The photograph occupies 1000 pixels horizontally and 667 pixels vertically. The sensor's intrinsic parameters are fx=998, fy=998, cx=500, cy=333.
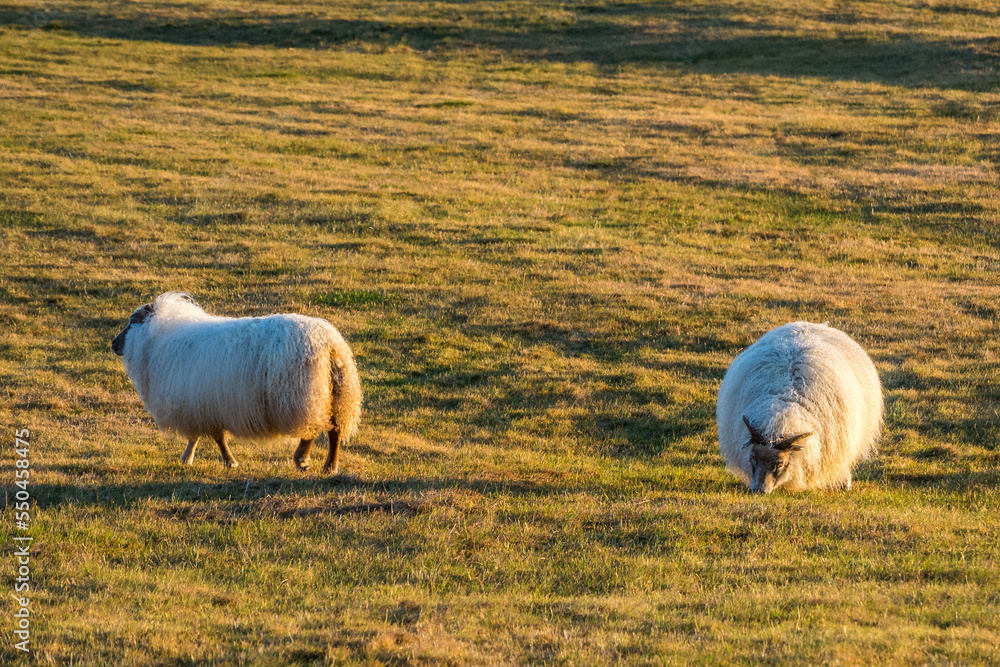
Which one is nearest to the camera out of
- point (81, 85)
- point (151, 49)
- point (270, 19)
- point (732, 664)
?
point (732, 664)

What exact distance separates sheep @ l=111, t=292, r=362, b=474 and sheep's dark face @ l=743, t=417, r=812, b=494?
477 centimetres

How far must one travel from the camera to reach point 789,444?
11227 mm

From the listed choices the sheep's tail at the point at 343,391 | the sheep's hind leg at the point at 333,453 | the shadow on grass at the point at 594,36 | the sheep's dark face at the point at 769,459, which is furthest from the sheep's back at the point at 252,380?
the shadow on grass at the point at 594,36

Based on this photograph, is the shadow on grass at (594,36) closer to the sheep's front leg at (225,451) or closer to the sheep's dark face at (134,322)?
the sheep's dark face at (134,322)

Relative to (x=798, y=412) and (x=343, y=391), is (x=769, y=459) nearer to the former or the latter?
(x=798, y=412)

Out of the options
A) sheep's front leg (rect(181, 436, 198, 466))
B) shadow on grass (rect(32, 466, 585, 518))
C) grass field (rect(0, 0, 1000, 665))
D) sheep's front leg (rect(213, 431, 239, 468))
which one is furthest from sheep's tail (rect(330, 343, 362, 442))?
sheep's front leg (rect(181, 436, 198, 466))

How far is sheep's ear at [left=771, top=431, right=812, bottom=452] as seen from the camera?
438 inches

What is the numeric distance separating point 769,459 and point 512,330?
8.57 metres

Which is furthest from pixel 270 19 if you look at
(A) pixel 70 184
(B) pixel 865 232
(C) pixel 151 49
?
(B) pixel 865 232

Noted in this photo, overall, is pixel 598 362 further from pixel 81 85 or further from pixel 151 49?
Answer: pixel 151 49

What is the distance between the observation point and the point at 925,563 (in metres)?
8.99

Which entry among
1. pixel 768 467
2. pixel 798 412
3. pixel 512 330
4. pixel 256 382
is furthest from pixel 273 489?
pixel 512 330

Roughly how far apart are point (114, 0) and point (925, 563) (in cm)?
6623

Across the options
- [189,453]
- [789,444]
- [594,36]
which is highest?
[594,36]
